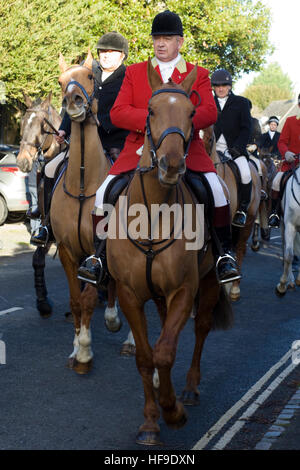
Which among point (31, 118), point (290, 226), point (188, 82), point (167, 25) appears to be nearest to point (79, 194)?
point (167, 25)

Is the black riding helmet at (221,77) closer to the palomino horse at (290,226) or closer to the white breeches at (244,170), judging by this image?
the white breeches at (244,170)

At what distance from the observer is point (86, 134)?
7391mm

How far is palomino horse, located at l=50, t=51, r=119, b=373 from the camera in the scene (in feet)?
23.5

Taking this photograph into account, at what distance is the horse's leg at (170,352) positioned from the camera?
17.0ft

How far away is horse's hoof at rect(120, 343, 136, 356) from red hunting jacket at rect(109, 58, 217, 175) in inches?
92.2

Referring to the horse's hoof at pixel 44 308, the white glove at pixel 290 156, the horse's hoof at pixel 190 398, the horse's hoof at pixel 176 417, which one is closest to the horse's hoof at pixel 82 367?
the horse's hoof at pixel 190 398

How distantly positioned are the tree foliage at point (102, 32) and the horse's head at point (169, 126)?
3.67 metres

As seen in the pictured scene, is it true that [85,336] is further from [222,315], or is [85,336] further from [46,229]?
[46,229]

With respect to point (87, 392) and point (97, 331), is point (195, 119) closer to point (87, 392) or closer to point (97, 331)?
point (87, 392)

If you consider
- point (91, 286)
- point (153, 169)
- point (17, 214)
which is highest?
A: point (153, 169)

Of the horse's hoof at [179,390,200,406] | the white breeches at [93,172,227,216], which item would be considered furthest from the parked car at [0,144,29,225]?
the horse's hoof at [179,390,200,406]

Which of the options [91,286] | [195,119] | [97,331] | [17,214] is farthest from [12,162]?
[195,119]

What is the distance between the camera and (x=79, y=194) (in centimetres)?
762
